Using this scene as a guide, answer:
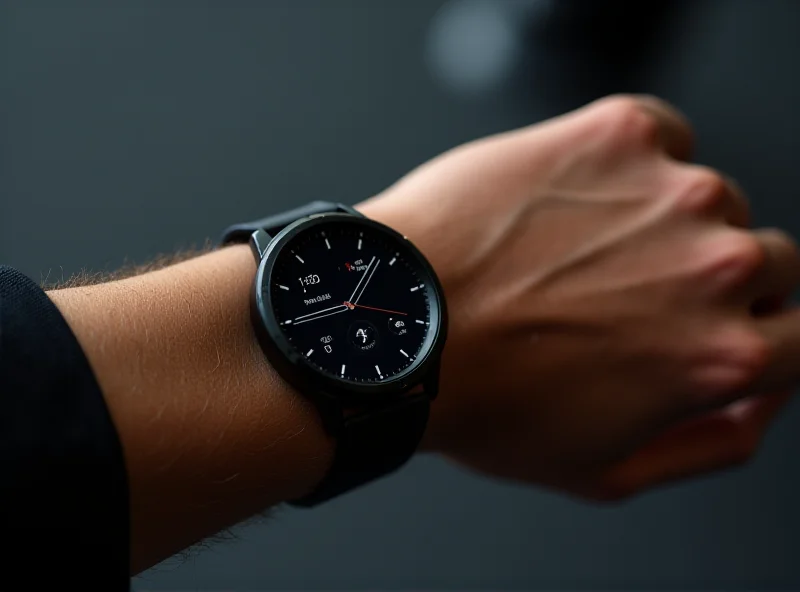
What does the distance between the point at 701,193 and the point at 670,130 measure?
0.14 meters

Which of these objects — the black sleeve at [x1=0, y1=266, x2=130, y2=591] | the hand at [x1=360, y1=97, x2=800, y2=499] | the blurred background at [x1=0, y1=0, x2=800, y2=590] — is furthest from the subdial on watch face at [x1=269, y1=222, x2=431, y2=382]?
the blurred background at [x1=0, y1=0, x2=800, y2=590]

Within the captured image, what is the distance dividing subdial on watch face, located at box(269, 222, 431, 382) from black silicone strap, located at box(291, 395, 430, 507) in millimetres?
Result: 43

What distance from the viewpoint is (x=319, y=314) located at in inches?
34.5

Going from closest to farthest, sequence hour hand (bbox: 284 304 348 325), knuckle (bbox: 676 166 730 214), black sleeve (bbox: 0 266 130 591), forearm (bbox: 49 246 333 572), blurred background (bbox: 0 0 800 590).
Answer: black sleeve (bbox: 0 266 130 591) < forearm (bbox: 49 246 333 572) < hour hand (bbox: 284 304 348 325) < knuckle (bbox: 676 166 730 214) < blurred background (bbox: 0 0 800 590)

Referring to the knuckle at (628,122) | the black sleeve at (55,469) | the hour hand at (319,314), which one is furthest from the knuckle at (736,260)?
the black sleeve at (55,469)

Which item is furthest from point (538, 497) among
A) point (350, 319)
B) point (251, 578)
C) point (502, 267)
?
point (350, 319)

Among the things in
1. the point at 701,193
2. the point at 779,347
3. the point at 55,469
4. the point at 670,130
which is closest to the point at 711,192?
the point at 701,193

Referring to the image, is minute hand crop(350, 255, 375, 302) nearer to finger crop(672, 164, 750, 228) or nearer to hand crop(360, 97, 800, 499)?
hand crop(360, 97, 800, 499)

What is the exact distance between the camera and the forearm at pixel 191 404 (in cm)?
75

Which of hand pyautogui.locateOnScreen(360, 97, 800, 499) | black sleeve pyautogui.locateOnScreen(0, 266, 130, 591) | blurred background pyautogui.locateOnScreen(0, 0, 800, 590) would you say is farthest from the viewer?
blurred background pyautogui.locateOnScreen(0, 0, 800, 590)

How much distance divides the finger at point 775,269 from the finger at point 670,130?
185 millimetres

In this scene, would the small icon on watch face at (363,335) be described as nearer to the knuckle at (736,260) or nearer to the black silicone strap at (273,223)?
the black silicone strap at (273,223)

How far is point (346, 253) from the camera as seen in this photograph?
921 millimetres

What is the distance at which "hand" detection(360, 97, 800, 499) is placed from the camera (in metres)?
1.06
